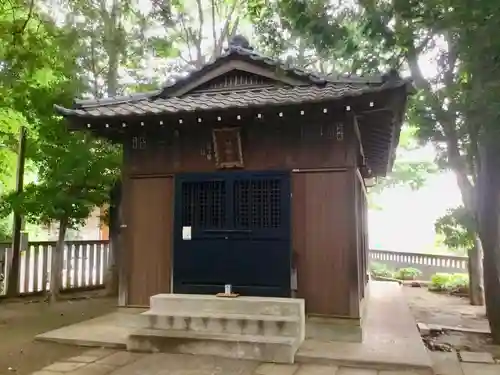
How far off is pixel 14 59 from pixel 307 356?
605 cm

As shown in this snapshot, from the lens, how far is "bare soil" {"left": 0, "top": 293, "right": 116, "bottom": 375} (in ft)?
17.2

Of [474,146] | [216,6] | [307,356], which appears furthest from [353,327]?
[216,6]

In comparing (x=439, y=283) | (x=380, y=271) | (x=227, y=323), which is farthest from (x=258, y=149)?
(x=380, y=271)

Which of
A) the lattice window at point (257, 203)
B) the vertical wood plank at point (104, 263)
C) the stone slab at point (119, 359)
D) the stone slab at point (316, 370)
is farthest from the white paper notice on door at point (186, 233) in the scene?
the vertical wood plank at point (104, 263)

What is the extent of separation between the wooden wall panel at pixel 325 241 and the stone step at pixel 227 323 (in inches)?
31.9

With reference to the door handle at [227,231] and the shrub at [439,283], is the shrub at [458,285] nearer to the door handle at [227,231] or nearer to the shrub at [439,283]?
the shrub at [439,283]

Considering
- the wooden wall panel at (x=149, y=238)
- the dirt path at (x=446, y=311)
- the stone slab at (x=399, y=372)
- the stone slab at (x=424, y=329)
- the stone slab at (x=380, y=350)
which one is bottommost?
the dirt path at (x=446, y=311)

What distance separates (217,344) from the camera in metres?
5.40

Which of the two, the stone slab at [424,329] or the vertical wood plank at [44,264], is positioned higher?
the vertical wood plank at [44,264]

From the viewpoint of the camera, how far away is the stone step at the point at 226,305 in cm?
570

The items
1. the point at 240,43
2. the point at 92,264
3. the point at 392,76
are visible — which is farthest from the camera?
the point at 92,264

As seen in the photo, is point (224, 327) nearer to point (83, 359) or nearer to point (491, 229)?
point (83, 359)

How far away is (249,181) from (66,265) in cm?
631

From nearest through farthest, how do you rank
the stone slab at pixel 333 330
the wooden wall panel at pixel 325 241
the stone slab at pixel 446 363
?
the stone slab at pixel 446 363 → the stone slab at pixel 333 330 → the wooden wall panel at pixel 325 241
